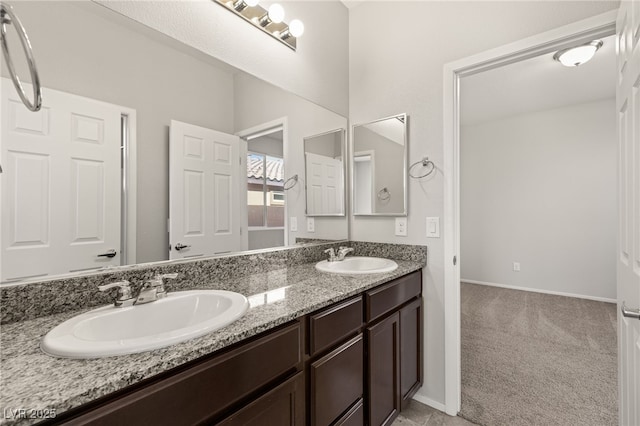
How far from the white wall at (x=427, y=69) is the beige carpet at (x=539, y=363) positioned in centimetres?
43

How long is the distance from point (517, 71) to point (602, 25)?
1.85m

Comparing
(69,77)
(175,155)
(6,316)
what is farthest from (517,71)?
(6,316)

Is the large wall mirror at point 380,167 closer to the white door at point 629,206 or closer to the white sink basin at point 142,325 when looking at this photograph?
the white door at point 629,206

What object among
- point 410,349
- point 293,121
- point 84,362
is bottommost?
point 410,349

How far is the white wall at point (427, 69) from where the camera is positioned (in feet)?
5.33

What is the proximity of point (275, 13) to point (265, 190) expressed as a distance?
95cm

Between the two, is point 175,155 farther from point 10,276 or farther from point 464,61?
point 464,61

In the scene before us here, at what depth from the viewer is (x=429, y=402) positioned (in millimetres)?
1816

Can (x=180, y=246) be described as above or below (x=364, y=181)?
below

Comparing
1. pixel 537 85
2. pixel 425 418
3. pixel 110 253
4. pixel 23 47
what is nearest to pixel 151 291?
pixel 110 253

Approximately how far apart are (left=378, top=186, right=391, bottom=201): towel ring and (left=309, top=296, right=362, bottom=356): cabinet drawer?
0.91 meters

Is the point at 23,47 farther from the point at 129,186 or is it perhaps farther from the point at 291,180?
the point at 291,180

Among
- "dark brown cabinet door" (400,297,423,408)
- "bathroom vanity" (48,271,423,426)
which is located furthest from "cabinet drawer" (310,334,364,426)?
"dark brown cabinet door" (400,297,423,408)

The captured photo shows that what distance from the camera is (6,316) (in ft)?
2.71
